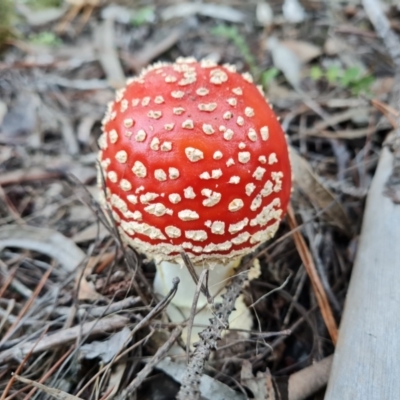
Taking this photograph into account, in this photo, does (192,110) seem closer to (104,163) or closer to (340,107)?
(104,163)

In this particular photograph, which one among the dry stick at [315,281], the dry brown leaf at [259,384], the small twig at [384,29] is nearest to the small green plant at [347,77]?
the small twig at [384,29]

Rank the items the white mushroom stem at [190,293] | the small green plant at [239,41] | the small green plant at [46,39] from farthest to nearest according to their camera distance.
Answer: the small green plant at [46,39] → the small green plant at [239,41] → the white mushroom stem at [190,293]

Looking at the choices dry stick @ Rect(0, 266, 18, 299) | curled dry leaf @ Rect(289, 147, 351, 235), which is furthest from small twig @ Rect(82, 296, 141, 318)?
curled dry leaf @ Rect(289, 147, 351, 235)

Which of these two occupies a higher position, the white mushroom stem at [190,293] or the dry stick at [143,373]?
the dry stick at [143,373]

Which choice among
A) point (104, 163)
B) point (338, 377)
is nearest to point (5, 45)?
point (104, 163)

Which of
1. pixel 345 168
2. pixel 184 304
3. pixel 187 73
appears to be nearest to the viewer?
pixel 187 73

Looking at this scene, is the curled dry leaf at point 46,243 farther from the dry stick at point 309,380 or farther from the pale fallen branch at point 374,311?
the pale fallen branch at point 374,311

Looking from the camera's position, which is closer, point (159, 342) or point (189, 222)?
point (189, 222)
